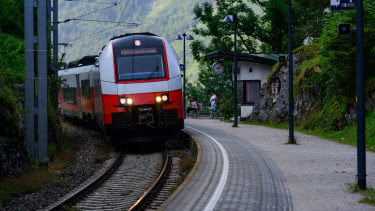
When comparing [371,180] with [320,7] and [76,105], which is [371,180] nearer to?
[76,105]

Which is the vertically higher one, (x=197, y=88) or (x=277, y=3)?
(x=277, y=3)

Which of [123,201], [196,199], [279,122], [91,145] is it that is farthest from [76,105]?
[196,199]

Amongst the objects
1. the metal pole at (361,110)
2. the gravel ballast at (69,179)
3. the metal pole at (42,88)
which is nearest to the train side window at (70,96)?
the gravel ballast at (69,179)

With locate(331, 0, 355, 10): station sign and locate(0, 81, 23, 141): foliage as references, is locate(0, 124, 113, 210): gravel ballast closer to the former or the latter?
locate(0, 81, 23, 141): foliage

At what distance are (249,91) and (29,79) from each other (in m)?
21.5

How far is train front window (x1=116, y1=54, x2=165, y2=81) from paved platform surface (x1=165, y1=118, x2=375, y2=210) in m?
2.78

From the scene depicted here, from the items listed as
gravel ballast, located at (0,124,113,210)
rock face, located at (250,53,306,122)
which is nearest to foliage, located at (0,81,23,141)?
gravel ballast, located at (0,124,113,210)

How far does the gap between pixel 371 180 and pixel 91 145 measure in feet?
39.7

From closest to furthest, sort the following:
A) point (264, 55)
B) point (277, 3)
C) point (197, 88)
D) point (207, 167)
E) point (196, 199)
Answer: point (196, 199)
point (207, 167)
point (264, 55)
point (277, 3)
point (197, 88)

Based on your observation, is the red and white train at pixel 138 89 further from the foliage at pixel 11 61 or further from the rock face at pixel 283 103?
the rock face at pixel 283 103

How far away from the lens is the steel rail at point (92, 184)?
9.68 m

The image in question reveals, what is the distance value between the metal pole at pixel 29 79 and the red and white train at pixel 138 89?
2.94 metres

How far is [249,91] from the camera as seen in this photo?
34031mm

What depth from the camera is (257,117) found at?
3038 cm
